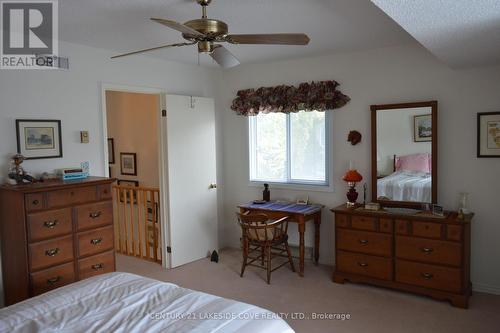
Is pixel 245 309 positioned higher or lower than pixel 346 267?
higher

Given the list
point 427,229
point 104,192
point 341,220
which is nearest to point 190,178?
point 104,192

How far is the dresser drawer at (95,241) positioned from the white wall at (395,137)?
9.21 ft

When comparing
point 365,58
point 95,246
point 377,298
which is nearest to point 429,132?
point 365,58

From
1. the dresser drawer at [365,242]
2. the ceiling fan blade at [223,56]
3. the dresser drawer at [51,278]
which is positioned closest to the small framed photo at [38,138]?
Result: the dresser drawer at [51,278]

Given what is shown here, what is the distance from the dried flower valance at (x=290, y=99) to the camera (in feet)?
14.3

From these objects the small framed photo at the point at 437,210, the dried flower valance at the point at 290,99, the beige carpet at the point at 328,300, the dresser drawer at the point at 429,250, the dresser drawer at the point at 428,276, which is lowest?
the beige carpet at the point at 328,300

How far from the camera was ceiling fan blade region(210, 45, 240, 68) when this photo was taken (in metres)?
2.56

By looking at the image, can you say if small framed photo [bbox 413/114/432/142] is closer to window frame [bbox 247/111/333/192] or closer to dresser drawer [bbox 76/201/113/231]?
window frame [bbox 247/111/333/192]

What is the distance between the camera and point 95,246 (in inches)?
134

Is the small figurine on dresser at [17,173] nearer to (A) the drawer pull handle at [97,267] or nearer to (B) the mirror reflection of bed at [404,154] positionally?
(A) the drawer pull handle at [97,267]

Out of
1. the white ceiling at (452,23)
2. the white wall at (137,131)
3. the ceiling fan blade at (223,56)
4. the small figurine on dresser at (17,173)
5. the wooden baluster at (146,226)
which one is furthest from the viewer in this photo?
the white wall at (137,131)

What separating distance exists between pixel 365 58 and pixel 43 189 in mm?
3375

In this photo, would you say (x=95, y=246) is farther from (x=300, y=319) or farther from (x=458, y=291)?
(x=458, y=291)

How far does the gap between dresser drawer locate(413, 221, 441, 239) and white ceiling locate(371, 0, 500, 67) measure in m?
1.46
